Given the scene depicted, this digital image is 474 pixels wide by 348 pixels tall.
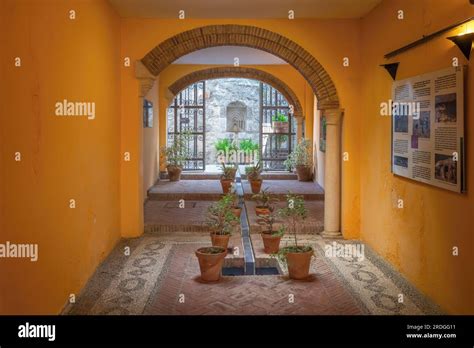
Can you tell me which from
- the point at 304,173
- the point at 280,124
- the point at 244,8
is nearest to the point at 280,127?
the point at 280,124

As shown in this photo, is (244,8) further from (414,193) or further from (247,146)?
(247,146)

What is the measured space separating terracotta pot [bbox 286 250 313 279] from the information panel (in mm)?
1400

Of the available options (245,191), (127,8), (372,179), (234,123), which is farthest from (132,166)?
(234,123)

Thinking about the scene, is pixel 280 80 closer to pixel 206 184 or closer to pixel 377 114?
pixel 206 184

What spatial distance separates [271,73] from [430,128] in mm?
9267

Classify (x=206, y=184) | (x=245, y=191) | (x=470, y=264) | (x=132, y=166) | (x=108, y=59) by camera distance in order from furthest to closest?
(x=206, y=184) → (x=245, y=191) → (x=132, y=166) → (x=108, y=59) → (x=470, y=264)

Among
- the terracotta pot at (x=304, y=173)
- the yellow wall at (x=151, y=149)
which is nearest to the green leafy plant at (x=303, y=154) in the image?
→ the terracotta pot at (x=304, y=173)

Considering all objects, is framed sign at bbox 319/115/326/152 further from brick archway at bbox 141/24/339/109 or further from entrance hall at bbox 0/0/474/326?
brick archway at bbox 141/24/339/109

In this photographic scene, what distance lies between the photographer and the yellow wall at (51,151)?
11.6 feet

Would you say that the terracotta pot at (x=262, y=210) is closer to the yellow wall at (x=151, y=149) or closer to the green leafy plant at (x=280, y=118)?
the yellow wall at (x=151, y=149)

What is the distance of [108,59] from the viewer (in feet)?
22.6

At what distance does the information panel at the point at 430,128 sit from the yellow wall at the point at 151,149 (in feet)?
19.6

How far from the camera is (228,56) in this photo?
40.7 feet
